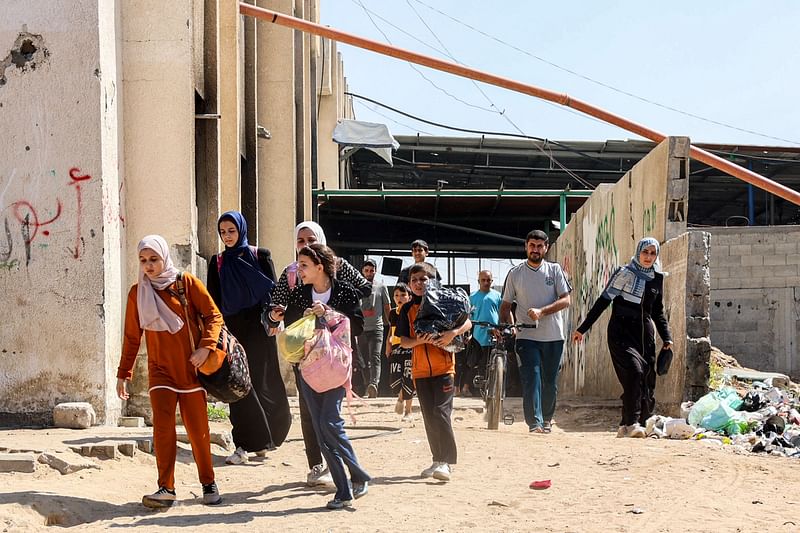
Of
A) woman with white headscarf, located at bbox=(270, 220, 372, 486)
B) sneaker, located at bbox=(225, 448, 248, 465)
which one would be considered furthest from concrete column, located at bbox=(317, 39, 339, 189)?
woman with white headscarf, located at bbox=(270, 220, 372, 486)

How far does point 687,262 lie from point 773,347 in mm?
10757

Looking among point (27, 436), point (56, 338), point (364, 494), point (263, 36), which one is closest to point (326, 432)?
point (364, 494)

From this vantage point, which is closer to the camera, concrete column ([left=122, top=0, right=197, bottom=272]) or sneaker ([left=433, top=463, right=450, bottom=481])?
sneaker ([left=433, top=463, right=450, bottom=481])

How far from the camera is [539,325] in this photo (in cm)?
959

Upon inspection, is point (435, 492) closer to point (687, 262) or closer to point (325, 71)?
point (687, 262)

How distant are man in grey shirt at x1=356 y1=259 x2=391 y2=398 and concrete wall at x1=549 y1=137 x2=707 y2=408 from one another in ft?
8.98

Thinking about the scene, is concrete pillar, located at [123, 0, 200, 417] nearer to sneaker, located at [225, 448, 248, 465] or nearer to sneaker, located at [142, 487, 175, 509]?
sneaker, located at [225, 448, 248, 465]

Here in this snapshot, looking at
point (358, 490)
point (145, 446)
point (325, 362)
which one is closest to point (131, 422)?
point (145, 446)

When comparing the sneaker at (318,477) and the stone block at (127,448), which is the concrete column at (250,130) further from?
the sneaker at (318,477)

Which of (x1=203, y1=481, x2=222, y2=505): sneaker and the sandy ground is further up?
(x1=203, y1=481, x2=222, y2=505): sneaker

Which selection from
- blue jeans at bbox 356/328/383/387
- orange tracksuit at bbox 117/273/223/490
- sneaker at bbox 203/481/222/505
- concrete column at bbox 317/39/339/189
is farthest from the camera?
concrete column at bbox 317/39/339/189

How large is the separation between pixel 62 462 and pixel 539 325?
4.44 metres

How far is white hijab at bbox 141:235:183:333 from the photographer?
19.6ft

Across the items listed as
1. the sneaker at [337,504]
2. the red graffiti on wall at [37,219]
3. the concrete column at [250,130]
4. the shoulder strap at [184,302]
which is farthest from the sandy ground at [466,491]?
the concrete column at [250,130]
